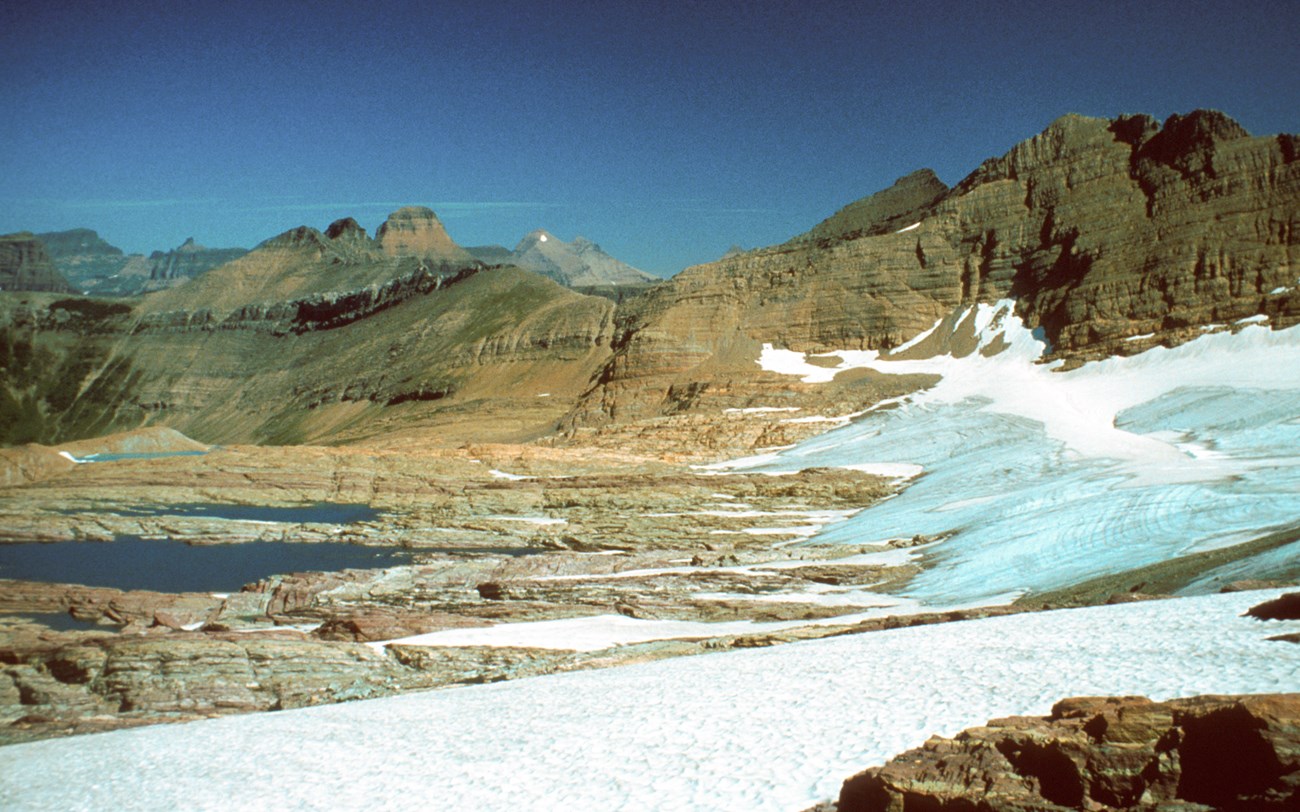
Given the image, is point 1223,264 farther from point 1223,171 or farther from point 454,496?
point 454,496

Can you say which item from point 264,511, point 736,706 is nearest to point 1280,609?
point 736,706

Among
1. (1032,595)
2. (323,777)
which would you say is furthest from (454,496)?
(323,777)

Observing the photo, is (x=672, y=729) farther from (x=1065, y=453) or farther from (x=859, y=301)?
(x=859, y=301)

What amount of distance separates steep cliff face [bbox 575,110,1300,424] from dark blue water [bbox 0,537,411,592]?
167ft

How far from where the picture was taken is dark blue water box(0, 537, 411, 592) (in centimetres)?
3662

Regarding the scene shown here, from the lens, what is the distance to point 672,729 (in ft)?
36.3

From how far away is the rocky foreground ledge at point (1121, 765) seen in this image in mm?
6562

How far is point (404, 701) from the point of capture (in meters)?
15.0

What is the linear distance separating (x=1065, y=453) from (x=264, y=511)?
43972 millimetres

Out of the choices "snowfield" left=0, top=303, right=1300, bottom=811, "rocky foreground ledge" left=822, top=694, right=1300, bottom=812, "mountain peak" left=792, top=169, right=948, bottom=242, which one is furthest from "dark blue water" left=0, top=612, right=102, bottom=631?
"mountain peak" left=792, top=169, right=948, bottom=242

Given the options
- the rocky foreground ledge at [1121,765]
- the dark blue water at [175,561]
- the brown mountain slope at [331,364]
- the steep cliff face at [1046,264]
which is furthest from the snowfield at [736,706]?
the brown mountain slope at [331,364]

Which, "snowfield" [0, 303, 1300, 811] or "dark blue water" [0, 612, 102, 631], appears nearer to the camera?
"snowfield" [0, 303, 1300, 811]

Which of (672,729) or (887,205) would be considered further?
(887,205)

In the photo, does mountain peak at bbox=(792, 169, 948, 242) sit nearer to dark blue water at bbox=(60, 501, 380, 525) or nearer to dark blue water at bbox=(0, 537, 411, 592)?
dark blue water at bbox=(60, 501, 380, 525)
